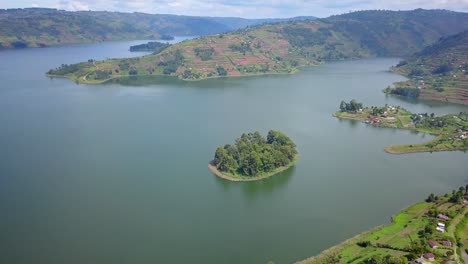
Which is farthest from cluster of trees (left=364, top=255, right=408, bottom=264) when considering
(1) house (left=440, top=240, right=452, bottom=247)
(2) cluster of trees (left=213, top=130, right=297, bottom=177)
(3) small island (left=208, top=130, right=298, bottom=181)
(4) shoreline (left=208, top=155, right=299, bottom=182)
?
(2) cluster of trees (left=213, top=130, right=297, bottom=177)

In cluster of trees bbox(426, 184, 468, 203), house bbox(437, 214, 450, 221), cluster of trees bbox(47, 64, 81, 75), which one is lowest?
house bbox(437, 214, 450, 221)

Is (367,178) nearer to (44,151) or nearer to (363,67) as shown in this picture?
(44,151)

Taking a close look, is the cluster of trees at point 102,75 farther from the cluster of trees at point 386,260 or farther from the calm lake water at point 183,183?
the cluster of trees at point 386,260

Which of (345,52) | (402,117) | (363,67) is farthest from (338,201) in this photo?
(345,52)

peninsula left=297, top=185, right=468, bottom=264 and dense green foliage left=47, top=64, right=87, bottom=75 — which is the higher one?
dense green foliage left=47, top=64, right=87, bottom=75

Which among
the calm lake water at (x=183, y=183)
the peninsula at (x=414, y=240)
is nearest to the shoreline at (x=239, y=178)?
the calm lake water at (x=183, y=183)

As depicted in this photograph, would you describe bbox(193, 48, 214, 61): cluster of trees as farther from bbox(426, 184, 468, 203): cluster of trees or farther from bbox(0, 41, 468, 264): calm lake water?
bbox(426, 184, 468, 203): cluster of trees

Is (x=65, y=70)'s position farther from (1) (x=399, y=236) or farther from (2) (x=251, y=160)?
(1) (x=399, y=236)
